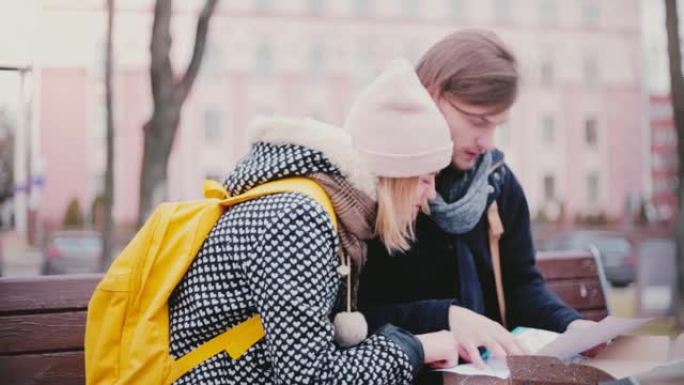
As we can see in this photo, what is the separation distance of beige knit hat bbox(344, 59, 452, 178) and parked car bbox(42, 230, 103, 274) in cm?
1624

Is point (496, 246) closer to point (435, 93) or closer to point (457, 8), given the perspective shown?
point (435, 93)

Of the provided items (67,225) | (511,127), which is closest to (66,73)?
(67,225)

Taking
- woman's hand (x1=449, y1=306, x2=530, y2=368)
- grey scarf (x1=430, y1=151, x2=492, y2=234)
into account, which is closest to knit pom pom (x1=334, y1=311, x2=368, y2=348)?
woman's hand (x1=449, y1=306, x2=530, y2=368)

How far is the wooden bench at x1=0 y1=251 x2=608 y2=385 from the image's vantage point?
8.34ft

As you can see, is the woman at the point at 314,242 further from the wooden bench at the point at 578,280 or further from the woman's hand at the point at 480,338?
the wooden bench at the point at 578,280

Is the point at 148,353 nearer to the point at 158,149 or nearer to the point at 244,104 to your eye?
the point at 158,149

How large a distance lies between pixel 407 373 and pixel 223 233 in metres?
0.48

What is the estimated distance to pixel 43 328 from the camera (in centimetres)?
259

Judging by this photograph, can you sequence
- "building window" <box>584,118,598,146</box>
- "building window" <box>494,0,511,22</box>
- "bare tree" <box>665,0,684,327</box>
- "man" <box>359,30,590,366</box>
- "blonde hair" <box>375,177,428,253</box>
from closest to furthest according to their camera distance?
"blonde hair" <box>375,177,428,253</box>
"man" <box>359,30,590,366</box>
"bare tree" <box>665,0,684,327</box>
"building window" <box>494,0,511,22</box>
"building window" <box>584,118,598,146</box>

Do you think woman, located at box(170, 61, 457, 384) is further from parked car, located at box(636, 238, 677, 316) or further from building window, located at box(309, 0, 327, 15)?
building window, located at box(309, 0, 327, 15)

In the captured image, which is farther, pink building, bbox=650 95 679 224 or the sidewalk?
pink building, bbox=650 95 679 224

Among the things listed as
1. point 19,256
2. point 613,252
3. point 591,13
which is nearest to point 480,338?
point 613,252

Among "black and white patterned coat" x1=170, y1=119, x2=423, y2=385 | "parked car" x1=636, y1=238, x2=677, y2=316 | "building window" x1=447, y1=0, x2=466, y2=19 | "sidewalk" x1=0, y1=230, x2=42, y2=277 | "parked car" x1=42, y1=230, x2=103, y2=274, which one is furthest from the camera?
"building window" x1=447, y1=0, x2=466, y2=19

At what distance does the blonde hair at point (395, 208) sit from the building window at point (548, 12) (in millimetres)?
38537
